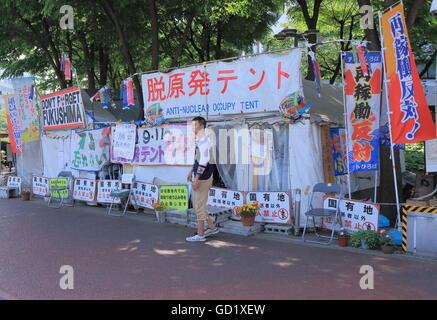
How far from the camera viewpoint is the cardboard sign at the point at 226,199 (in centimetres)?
862

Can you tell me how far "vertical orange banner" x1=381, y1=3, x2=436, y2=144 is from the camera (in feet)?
21.1

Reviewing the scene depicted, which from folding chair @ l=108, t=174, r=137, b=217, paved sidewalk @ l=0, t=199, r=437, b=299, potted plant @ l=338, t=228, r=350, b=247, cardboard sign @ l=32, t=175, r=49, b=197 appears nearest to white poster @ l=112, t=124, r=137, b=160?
folding chair @ l=108, t=174, r=137, b=217

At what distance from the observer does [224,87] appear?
8.94 m

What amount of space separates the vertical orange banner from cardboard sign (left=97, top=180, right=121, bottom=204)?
722 centimetres

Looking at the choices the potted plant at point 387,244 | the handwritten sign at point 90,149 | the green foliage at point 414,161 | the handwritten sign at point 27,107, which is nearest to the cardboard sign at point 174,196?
the handwritten sign at point 90,149

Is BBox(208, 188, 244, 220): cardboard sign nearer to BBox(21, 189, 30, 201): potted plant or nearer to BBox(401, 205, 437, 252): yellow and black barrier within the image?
BBox(401, 205, 437, 252): yellow and black barrier

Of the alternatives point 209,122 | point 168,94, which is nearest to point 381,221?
point 209,122

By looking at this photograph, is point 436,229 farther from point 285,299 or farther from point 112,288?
point 112,288

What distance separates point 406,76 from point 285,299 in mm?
4293

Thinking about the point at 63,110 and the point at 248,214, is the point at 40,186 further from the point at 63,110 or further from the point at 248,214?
the point at 248,214

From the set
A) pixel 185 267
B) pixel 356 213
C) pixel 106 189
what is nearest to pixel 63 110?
pixel 106 189

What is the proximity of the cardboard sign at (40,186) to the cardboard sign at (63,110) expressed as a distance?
1.75m

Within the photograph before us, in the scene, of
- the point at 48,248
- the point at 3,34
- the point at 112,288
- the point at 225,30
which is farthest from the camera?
the point at 225,30
